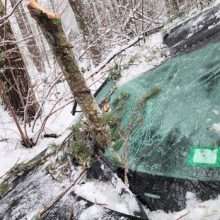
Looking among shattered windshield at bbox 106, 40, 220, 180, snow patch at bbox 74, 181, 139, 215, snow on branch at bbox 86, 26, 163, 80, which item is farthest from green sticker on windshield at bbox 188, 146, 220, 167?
snow on branch at bbox 86, 26, 163, 80

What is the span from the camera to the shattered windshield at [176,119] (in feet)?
5.88

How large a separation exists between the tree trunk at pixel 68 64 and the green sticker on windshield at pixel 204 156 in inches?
27.2

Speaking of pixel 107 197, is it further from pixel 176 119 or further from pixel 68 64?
pixel 68 64

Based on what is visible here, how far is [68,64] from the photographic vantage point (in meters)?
2.16

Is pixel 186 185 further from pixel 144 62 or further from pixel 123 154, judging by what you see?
pixel 144 62

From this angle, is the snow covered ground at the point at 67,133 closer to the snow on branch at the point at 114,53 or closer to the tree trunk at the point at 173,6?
the snow on branch at the point at 114,53

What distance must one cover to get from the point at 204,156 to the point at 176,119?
385 mm

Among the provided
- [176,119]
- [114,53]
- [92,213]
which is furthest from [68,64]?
[114,53]

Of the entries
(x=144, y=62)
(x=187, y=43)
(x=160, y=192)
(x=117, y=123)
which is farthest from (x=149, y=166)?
(x=144, y=62)

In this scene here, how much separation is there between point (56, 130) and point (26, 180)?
5.98 ft

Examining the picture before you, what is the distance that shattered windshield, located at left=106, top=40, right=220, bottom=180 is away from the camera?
1791mm

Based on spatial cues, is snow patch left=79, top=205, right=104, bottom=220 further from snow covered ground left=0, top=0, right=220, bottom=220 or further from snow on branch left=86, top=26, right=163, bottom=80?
snow on branch left=86, top=26, right=163, bottom=80

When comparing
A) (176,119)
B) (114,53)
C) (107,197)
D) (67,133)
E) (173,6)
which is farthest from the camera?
(173,6)

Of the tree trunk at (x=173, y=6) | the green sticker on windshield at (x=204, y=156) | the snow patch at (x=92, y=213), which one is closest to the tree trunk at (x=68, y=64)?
the snow patch at (x=92, y=213)
